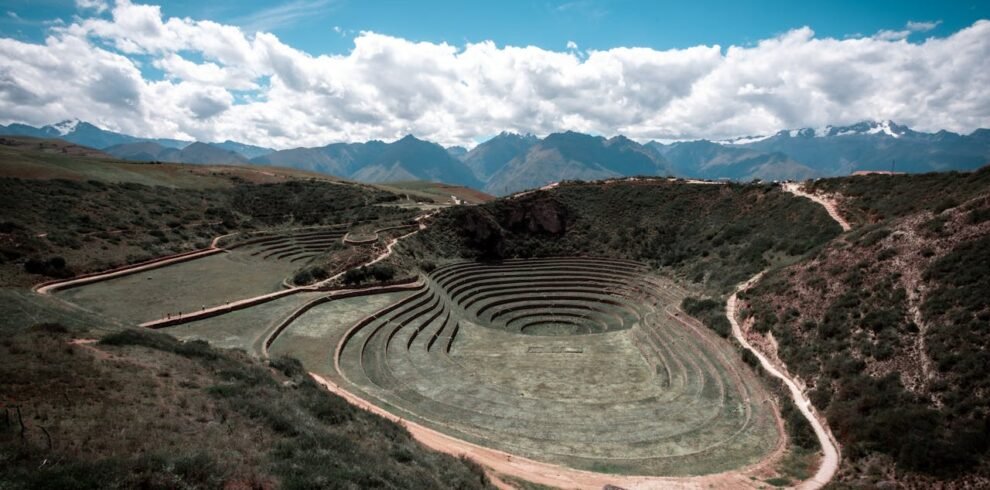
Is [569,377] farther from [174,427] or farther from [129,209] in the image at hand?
[129,209]

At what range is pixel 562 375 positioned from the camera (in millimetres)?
25781

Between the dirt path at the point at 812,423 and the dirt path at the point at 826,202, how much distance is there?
47.6 ft

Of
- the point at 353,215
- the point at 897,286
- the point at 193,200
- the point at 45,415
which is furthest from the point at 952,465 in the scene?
the point at 193,200

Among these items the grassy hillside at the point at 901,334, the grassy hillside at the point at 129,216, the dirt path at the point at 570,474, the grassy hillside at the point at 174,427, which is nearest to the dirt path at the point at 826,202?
the grassy hillside at the point at 901,334

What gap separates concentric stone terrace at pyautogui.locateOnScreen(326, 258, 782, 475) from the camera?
57.5 ft

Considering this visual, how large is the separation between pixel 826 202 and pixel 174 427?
154 feet

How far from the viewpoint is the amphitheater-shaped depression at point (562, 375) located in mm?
17547

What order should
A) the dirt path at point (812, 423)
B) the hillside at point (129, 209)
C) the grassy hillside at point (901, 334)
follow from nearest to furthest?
the grassy hillside at point (901, 334) → the dirt path at point (812, 423) → the hillside at point (129, 209)

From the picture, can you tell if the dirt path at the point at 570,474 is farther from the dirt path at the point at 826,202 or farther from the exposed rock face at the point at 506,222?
the exposed rock face at the point at 506,222

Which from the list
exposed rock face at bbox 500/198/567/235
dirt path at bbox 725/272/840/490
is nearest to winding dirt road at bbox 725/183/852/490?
dirt path at bbox 725/272/840/490

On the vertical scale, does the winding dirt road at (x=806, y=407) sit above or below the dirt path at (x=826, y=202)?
below

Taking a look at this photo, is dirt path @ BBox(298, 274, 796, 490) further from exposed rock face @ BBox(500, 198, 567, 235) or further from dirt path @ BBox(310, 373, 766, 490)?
exposed rock face @ BBox(500, 198, 567, 235)

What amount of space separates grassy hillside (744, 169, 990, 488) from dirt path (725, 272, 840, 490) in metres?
0.38

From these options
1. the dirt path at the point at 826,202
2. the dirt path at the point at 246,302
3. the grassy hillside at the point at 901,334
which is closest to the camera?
the grassy hillside at the point at 901,334
